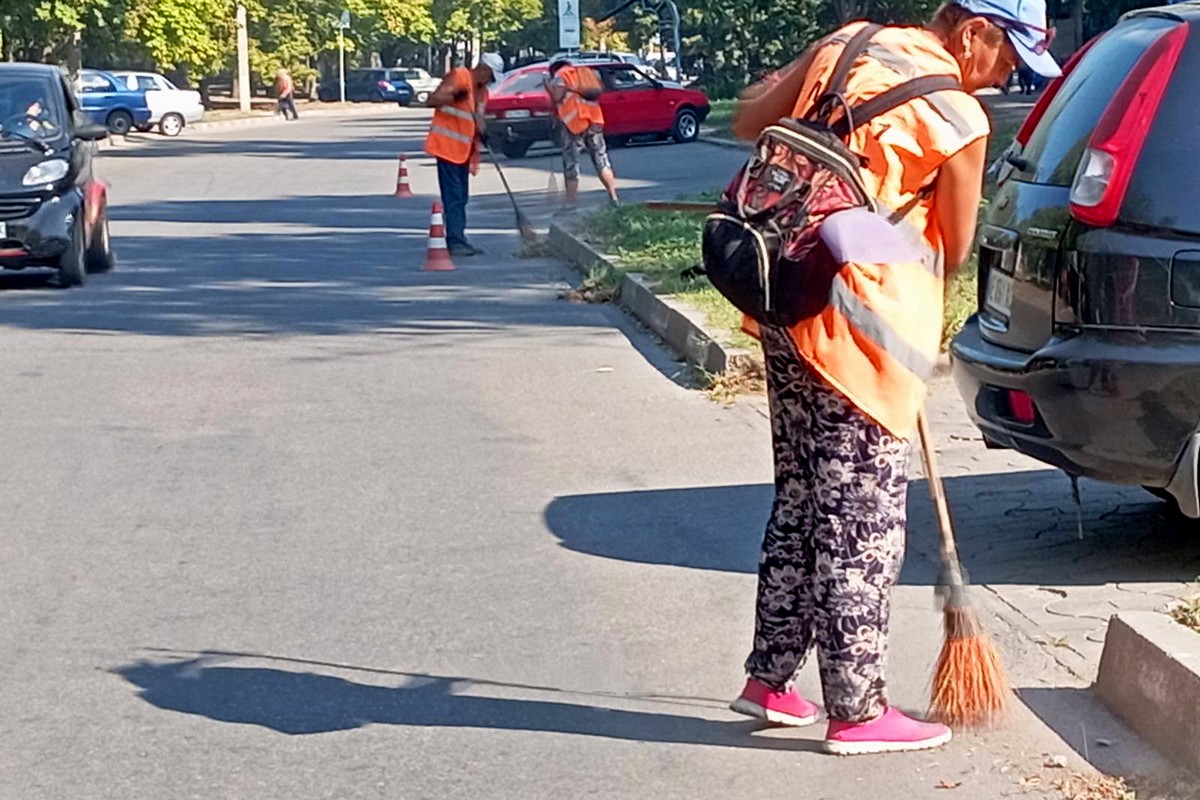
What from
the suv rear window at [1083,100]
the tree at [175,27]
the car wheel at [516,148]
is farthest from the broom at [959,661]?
the tree at [175,27]

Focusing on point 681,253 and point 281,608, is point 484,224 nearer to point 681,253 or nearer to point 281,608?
point 681,253

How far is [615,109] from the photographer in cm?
3553

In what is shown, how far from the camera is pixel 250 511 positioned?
25.1 feet

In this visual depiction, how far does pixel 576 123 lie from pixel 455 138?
496cm

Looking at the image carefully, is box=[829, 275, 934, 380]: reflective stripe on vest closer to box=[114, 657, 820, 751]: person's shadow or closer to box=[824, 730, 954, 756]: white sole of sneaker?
box=[824, 730, 954, 756]: white sole of sneaker

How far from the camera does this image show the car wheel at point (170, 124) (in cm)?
4994

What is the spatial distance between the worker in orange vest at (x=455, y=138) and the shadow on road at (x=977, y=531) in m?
9.34

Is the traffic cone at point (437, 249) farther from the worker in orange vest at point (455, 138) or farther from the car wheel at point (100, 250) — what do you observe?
the car wheel at point (100, 250)

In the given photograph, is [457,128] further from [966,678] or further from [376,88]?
[376,88]

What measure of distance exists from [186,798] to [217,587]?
1968mm

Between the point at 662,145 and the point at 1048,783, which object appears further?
the point at 662,145

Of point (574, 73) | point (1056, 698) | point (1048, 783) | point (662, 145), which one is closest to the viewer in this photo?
point (1048, 783)

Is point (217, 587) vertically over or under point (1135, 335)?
under

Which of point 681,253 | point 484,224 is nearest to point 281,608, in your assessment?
point 681,253
